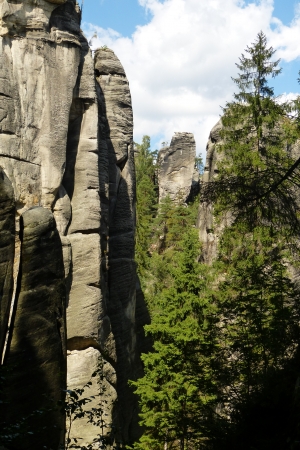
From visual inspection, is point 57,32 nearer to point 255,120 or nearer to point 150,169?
point 255,120

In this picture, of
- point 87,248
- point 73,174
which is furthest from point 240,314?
point 73,174

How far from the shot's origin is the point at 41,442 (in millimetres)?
5453

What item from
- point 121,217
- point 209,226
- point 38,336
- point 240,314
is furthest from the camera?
point 209,226

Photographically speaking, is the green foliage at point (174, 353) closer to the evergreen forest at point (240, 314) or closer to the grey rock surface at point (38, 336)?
the evergreen forest at point (240, 314)

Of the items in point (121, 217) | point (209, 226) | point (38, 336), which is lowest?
point (38, 336)

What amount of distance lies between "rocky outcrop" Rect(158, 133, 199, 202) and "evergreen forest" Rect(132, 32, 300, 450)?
58.5ft

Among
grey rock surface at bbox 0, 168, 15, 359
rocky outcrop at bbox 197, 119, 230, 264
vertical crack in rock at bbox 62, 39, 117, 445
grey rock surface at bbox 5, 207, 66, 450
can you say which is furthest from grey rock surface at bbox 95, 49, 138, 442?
grey rock surface at bbox 0, 168, 15, 359

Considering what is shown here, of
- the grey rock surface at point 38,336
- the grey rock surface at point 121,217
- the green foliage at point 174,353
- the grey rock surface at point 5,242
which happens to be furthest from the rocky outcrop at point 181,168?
the grey rock surface at point 5,242

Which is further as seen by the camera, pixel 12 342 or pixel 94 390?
pixel 94 390

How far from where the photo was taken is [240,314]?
28.3 feet

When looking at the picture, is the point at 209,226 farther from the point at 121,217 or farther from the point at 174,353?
the point at 174,353

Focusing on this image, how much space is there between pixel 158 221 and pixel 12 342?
1418 inches

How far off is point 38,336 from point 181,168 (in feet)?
132

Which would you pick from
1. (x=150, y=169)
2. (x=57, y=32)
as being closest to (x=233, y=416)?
(x=57, y=32)
